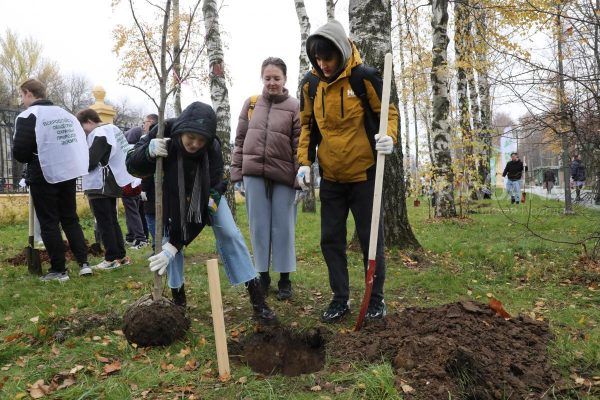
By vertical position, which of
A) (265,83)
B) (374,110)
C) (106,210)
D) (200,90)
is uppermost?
(200,90)

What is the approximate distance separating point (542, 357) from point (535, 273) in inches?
94.8

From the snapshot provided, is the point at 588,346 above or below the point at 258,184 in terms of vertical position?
below

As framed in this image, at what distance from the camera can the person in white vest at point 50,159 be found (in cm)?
472

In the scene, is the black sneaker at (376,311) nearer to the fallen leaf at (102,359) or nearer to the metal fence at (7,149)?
the fallen leaf at (102,359)

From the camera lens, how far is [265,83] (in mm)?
3830

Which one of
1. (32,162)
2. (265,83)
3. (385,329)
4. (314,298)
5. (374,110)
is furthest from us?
(32,162)

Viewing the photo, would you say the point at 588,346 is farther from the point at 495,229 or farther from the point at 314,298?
the point at 495,229

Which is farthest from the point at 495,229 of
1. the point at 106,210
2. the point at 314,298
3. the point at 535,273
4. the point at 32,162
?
the point at 32,162

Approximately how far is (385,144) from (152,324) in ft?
6.28

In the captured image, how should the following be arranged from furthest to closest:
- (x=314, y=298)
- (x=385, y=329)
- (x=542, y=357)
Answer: (x=314, y=298), (x=385, y=329), (x=542, y=357)

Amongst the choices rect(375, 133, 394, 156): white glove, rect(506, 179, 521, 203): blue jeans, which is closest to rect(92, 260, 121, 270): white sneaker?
rect(375, 133, 394, 156): white glove

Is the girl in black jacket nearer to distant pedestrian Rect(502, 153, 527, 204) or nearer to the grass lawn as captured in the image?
the grass lawn

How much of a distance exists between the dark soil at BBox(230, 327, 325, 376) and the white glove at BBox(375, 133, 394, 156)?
1.34 metres

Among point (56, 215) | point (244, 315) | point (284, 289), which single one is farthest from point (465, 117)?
point (56, 215)
